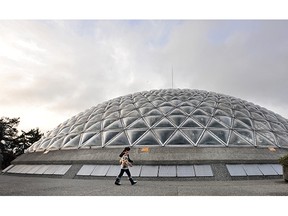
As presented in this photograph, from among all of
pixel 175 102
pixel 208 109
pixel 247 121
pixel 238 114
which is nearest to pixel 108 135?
pixel 175 102

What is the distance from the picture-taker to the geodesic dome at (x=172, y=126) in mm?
16250

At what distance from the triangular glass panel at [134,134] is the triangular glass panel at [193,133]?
2597mm

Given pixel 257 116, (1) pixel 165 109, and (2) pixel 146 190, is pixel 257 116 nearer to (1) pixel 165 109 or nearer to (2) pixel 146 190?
(1) pixel 165 109

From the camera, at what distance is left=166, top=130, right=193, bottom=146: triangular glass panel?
15.7 metres

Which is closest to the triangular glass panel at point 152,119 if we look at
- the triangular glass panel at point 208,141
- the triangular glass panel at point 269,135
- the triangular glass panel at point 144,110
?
the triangular glass panel at point 144,110

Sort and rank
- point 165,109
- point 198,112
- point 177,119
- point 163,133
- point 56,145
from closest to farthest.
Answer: point 163,133 < point 177,119 < point 56,145 < point 198,112 < point 165,109

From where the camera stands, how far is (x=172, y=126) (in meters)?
17.0

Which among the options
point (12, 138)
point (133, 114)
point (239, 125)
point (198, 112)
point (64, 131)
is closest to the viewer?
point (239, 125)

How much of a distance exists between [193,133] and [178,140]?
1165 millimetres

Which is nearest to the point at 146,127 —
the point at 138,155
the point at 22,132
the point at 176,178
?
the point at 138,155

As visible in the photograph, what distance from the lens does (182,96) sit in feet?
71.8

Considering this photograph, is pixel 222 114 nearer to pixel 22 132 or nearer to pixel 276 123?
pixel 276 123

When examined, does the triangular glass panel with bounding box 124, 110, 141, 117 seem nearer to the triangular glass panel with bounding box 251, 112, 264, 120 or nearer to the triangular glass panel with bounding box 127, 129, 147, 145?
the triangular glass panel with bounding box 127, 129, 147, 145

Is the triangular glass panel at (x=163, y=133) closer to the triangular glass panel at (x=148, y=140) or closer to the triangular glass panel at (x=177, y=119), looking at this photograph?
the triangular glass panel at (x=148, y=140)
